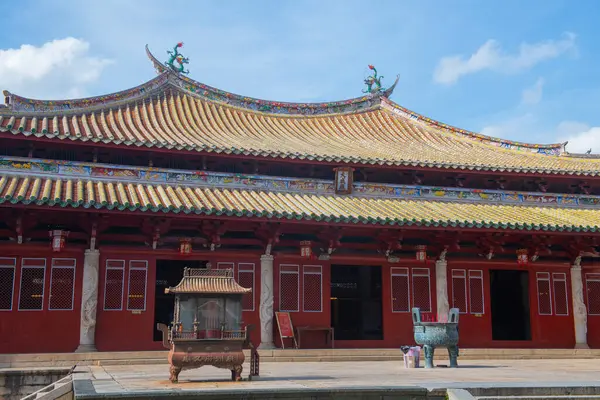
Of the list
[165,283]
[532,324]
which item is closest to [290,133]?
[165,283]

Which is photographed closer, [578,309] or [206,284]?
[206,284]

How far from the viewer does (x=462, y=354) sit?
1561 cm

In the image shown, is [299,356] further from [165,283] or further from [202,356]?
[165,283]

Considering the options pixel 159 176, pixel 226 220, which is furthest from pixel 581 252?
pixel 159 176

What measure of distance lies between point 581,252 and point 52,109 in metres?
14.4

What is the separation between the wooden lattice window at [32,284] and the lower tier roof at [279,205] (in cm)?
161

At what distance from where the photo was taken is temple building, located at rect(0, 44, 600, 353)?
1452cm

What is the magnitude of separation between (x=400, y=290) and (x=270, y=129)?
7.01m

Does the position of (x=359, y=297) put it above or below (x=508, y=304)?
above

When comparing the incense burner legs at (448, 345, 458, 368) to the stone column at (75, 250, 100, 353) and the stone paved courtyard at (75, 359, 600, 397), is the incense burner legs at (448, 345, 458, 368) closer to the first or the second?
the stone paved courtyard at (75, 359, 600, 397)

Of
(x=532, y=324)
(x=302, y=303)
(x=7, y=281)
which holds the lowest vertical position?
(x=532, y=324)

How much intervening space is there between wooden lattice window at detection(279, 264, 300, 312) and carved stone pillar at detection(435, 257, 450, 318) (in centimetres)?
362

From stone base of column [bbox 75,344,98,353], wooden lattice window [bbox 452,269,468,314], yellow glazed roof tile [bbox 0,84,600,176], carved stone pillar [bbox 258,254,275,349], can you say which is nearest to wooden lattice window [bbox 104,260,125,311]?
stone base of column [bbox 75,344,98,353]

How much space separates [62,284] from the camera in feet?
48.0
